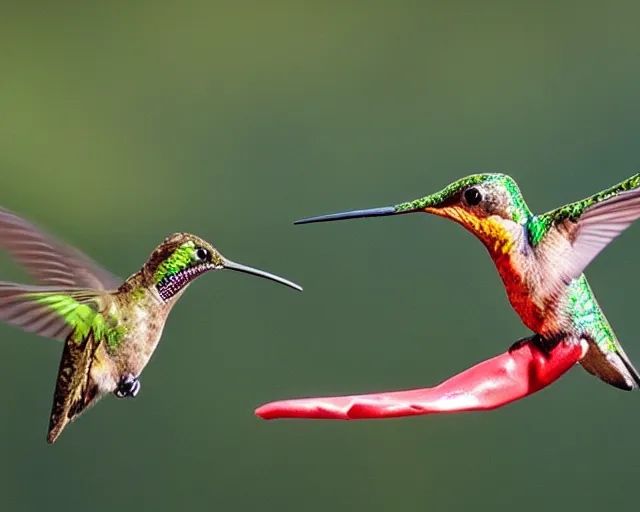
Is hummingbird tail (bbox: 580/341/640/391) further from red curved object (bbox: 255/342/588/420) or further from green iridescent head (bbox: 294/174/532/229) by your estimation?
green iridescent head (bbox: 294/174/532/229)

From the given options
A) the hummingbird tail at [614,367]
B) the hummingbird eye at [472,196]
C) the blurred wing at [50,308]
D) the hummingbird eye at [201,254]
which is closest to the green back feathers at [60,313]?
the blurred wing at [50,308]

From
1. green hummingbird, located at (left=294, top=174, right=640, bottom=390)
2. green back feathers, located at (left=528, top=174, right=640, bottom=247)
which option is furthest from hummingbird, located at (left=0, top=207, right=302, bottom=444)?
green back feathers, located at (left=528, top=174, right=640, bottom=247)

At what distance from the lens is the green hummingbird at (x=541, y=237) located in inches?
29.4

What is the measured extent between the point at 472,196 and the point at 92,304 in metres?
0.32

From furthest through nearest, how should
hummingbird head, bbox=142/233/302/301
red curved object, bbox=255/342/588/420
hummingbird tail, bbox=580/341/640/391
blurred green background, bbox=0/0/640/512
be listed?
blurred green background, bbox=0/0/640/512
hummingbird tail, bbox=580/341/640/391
hummingbird head, bbox=142/233/302/301
red curved object, bbox=255/342/588/420

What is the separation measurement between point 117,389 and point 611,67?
165 centimetres

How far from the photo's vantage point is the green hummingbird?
747 millimetres

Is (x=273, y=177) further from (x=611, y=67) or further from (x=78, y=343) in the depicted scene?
(x=78, y=343)

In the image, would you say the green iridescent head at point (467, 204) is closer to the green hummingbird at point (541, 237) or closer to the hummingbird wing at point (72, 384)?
the green hummingbird at point (541, 237)

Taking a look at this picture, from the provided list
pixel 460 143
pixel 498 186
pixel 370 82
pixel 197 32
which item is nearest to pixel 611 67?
pixel 460 143

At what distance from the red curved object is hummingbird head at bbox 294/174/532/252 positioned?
10cm

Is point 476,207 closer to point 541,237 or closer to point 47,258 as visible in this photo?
point 541,237

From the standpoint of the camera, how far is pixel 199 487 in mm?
2045

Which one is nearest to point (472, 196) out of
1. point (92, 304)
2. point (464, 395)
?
point (464, 395)
